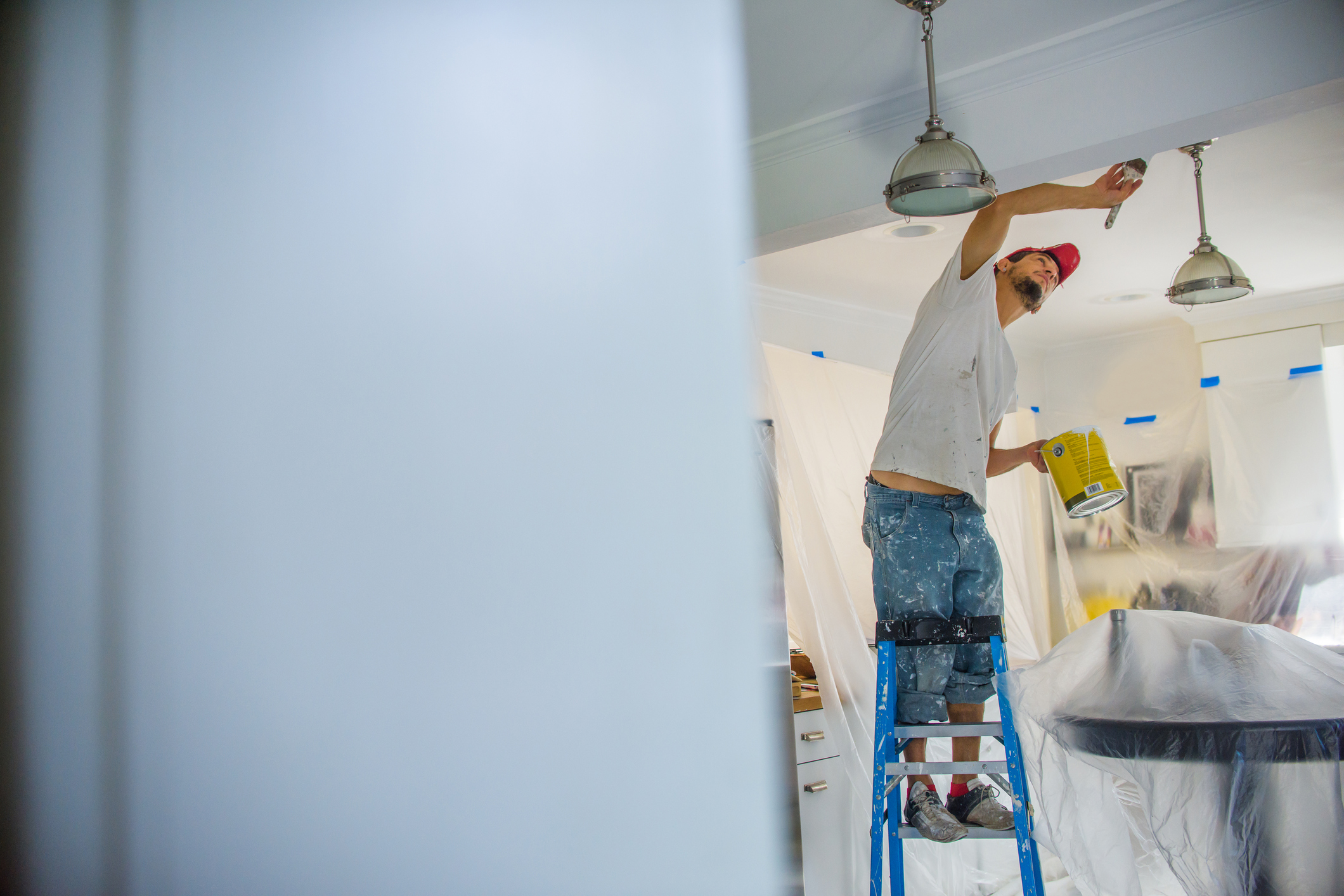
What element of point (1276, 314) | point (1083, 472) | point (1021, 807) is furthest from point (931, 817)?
point (1276, 314)

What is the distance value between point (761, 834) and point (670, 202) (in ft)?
0.58

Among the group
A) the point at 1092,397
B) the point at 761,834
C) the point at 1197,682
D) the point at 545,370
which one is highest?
the point at 1092,397

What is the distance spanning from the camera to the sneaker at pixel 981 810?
154 centimetres

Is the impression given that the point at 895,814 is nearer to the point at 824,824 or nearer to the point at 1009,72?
the point at 824,824

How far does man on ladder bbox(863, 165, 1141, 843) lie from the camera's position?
166 centimetres

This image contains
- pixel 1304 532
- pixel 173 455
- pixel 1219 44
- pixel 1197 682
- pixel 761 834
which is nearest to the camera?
pixel 761 834

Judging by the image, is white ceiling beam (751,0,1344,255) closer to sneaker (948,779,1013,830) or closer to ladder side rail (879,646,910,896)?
ladder side rail (879,646,910,896)

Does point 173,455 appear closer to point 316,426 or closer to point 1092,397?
point 316,426

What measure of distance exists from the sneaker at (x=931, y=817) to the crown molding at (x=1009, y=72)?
1.69 meters

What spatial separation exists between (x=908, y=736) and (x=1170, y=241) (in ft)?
10.6

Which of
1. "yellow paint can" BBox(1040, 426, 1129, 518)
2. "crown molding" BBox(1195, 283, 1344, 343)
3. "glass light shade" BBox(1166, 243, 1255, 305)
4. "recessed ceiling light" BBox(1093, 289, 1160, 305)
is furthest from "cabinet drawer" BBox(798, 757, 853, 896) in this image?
"crown molding" BBox(1195, 283, 1344, 343)

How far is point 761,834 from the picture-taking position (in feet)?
0.72

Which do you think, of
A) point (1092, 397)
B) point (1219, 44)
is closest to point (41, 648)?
point (1219, 44)

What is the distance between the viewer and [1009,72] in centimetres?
211
